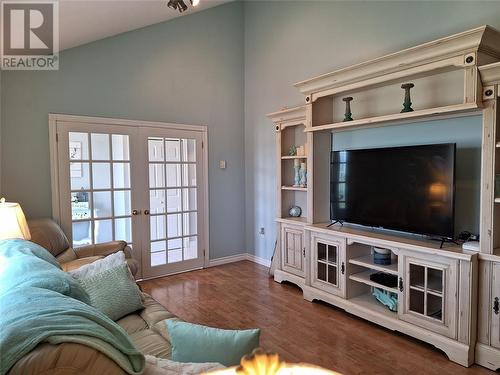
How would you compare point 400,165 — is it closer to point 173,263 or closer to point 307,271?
point 307,271

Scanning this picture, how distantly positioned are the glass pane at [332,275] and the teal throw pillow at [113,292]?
198 centimetres

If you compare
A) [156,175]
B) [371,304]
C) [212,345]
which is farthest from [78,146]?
[371,304]

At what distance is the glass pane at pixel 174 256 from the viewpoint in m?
4.65

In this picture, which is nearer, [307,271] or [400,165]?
[400,165]

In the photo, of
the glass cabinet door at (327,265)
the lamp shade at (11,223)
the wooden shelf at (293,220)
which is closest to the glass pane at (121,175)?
the lamp shade at (11,223)

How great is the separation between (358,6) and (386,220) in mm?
2358

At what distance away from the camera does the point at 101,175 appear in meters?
4.05

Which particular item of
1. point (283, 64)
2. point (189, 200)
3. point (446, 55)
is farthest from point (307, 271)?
point (283, 64)

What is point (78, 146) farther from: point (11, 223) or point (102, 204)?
point (11, 223)

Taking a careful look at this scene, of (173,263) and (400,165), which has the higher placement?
(400,165)

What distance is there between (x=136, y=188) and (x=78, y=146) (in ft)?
2.73

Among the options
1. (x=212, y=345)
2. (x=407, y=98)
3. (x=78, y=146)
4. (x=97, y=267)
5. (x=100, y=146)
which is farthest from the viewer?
(x=100, y=146)

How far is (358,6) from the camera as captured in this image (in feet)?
12.1

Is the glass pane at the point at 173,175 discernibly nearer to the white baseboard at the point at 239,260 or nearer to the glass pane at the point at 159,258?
the glass pane at the point at 159,258
